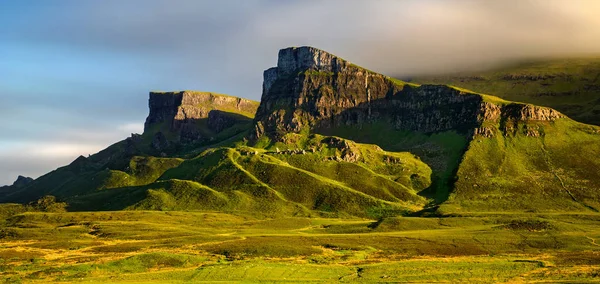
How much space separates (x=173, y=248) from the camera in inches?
6289

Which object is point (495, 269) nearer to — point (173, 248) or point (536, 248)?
point (536, 248)

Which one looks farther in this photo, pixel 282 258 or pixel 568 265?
pixel 282 258

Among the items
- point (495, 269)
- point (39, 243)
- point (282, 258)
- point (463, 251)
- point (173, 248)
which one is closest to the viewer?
point (495, 269)

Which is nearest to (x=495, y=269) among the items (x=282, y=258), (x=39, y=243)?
(x=282, y=258)

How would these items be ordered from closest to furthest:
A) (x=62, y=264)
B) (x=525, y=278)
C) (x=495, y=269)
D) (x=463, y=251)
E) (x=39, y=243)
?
(x=525, y=278) → (x=495, y=269) → (x=62, y=264) → (x=463, y=251) → (x=39, y=243)

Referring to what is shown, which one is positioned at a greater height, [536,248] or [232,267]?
[232,267]

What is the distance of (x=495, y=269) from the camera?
10612 centimetres

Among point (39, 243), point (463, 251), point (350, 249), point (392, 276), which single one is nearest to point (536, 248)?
point (463, 251)

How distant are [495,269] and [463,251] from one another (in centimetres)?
4357

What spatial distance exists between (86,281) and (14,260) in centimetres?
5458

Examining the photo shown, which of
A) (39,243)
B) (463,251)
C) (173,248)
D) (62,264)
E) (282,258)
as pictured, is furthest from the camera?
(39,243)

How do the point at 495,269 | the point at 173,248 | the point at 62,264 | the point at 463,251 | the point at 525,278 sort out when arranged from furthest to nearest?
the point at 173,248, the point at 463,251, the point at 62,264, the point at 495,269, the point at 525,278

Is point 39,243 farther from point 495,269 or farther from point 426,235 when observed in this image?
point 495,269

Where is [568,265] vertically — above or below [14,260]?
below
